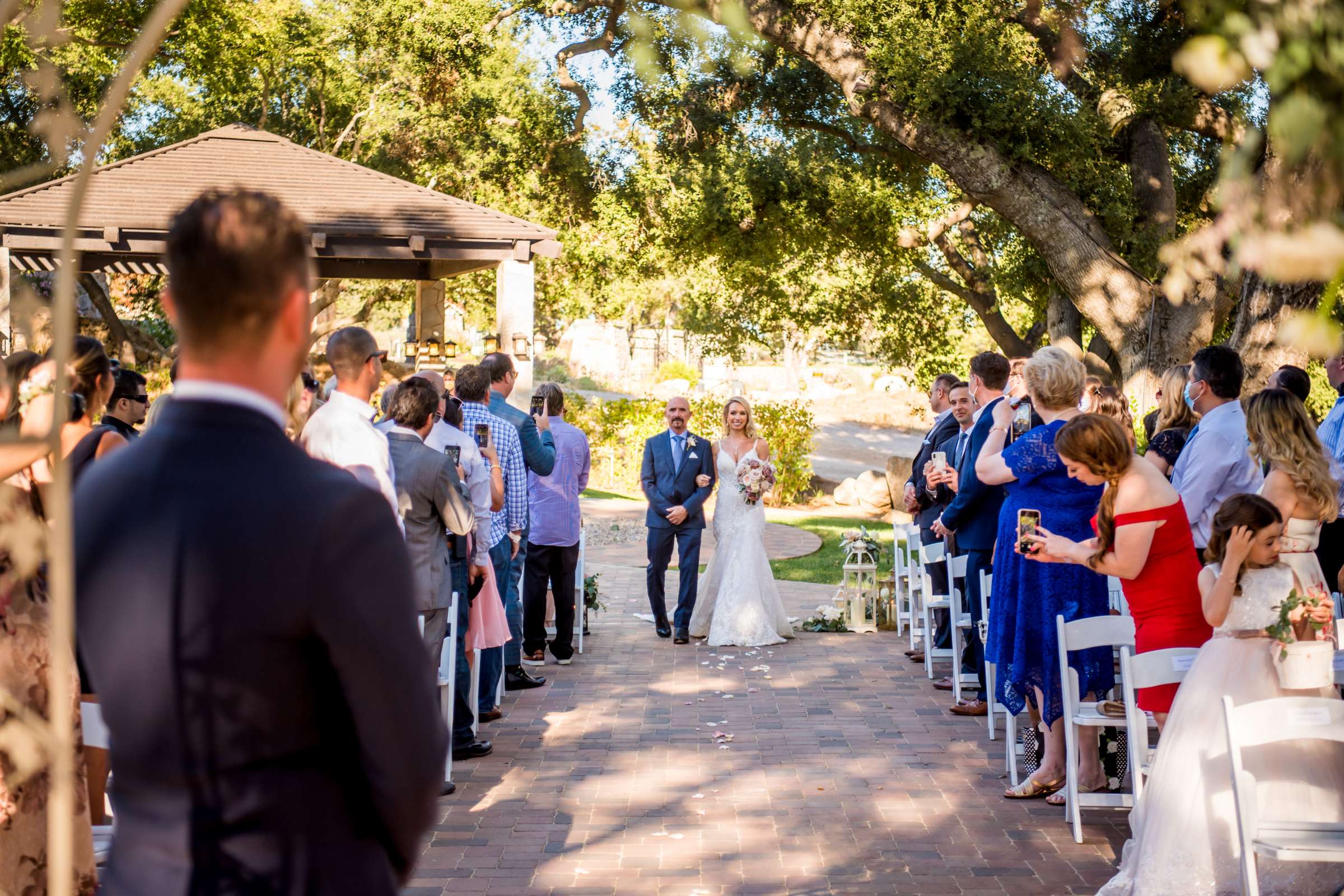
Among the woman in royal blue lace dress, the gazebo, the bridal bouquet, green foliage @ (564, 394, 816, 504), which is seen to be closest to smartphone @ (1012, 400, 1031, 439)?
the woman in royal blue lace dress

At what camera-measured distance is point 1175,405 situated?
7.36m

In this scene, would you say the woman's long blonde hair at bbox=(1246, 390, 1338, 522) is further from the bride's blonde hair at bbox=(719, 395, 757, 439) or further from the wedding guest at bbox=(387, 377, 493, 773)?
the bride's blonde hair at bbox=(719, 395, 757, 439)

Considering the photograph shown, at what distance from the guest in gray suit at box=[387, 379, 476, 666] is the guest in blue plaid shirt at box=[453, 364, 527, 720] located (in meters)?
1.29

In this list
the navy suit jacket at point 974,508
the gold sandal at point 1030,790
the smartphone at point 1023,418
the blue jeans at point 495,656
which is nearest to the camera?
the gold sandal at point 1030,790

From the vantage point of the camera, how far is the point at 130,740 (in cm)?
164

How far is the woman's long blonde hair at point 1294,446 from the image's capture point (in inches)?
195

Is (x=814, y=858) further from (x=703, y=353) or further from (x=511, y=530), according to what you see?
(x=703, y=353)

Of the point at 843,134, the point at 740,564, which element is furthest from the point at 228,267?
the point at 843,134

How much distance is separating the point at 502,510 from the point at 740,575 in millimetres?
3144

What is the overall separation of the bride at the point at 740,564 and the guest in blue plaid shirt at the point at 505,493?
8.35 ft

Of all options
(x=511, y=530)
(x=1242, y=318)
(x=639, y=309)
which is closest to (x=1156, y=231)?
(x=1242, y=318)

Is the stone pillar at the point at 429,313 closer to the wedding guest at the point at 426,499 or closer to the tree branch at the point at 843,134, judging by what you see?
the tree branch at the point at 843,134

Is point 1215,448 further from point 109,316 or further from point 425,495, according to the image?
point 109,316

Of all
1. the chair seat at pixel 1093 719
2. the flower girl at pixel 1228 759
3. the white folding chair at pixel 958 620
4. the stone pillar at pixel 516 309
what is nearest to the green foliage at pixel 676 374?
the stone pillar at pixel 516 309
